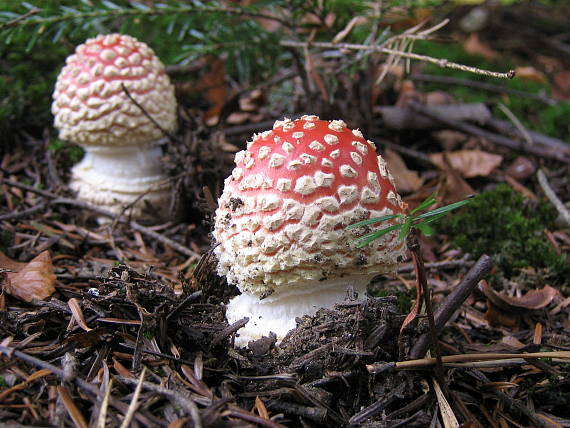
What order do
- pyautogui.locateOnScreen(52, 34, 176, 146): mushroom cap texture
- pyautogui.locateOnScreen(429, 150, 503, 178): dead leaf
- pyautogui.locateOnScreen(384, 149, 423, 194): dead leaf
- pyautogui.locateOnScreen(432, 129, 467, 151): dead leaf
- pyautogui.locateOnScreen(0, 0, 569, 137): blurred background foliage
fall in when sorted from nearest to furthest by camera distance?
pyautogui.locateOnScreen(52, 34, 176, 146): mushroom cap texture, pyautogui.locateOnScreen(0, 0, 569, 137): blurred background foliage, pyautogui.locateOnScreen(384, 149, 423, 194): dead leaf, pyautogui.locateOnScreen(429, 150, 503, 178): dead leaf, pyautogui.locateOnScreen(432, 129, 467, 151): dead leaf

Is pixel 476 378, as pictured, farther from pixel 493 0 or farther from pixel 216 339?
pixel 493 0

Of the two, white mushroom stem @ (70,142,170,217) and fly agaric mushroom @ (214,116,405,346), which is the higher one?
fly agaric mushroom @ (214,116,405,346)

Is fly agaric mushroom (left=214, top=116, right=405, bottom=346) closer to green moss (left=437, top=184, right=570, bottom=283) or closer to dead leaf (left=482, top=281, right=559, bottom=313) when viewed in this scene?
dead leaf (left=482, top=281, right=559, bottom=313)

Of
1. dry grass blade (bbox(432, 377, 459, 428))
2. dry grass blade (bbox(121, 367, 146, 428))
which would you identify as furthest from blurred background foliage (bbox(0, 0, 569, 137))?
dry grass blade (bbox(121, 367, 146, 428))

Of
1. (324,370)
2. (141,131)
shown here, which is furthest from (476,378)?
(141,131)

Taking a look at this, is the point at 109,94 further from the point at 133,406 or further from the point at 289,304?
the point at 133,406

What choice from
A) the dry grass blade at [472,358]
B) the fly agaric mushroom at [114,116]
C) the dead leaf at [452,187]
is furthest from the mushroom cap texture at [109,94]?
the dry grass blade at [472,358]

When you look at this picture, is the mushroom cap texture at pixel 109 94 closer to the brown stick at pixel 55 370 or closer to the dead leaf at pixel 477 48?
the brown stick at pixel 55 370
